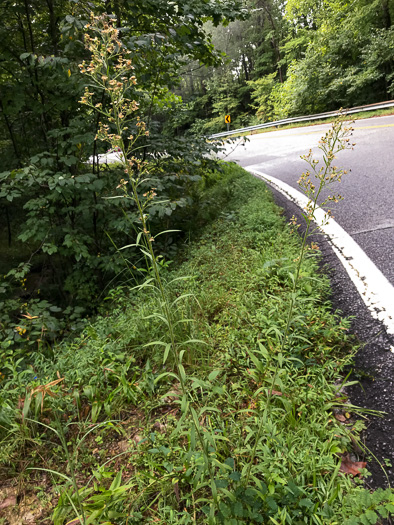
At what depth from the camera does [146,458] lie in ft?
5.16

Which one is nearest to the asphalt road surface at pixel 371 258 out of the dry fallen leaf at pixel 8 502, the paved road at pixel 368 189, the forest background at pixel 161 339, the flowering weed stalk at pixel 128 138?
the paved road at pixel 368 189

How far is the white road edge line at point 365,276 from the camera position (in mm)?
2041

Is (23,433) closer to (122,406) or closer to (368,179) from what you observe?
(122,406)

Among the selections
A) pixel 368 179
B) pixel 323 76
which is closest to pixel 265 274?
pixel 368 179

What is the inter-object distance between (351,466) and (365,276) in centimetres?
148

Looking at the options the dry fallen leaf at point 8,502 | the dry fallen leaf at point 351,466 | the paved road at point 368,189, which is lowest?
the dry fallen leaf at point 8,502

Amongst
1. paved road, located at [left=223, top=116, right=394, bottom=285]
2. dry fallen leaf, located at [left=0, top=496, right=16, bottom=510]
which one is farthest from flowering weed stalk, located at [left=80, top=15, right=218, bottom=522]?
paved road, located at [left=223, top=116, right=394, bottom=285]

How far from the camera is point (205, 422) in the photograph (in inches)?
67.1

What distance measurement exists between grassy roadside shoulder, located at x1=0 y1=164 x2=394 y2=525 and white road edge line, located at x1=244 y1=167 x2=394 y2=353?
0.90 feet

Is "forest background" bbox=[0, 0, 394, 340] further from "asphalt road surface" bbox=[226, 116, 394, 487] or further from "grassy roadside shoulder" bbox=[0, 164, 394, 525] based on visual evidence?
"asphalt road surface" bbox=[226, 116, 394, 487]

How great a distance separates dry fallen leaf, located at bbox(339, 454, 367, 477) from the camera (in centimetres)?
134

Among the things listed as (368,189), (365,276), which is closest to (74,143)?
(365,276)

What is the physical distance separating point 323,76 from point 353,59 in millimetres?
1353

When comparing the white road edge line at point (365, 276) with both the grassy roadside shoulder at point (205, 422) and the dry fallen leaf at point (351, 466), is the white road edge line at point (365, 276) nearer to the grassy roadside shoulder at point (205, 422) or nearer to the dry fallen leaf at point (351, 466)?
the grassy roadside shoulder at point (205, 422)
